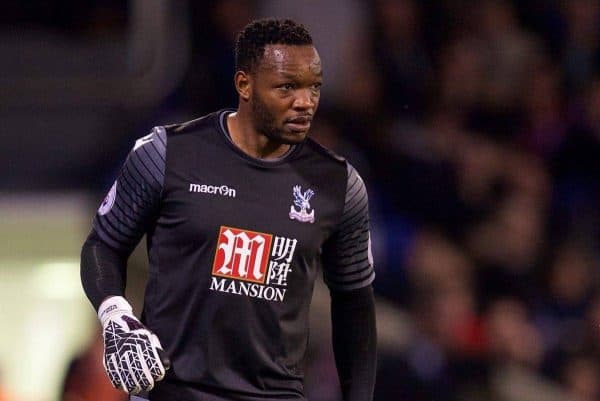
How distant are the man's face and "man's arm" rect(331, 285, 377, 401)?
23.2 inches

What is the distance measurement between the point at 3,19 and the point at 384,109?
2.41 meters

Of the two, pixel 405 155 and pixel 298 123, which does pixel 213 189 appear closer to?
pixel 298 123

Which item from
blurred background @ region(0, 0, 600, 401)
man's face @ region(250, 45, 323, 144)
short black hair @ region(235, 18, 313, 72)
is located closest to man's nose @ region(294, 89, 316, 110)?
man's face @ region(250, 45, 323, 144)

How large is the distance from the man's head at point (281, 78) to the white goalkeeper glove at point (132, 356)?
2.25ft

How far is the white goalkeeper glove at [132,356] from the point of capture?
3686 millimetres

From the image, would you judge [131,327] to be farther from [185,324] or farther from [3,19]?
[3,19]

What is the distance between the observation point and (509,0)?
872 centimetres

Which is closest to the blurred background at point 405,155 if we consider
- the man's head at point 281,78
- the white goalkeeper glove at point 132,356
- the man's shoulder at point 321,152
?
the man's shoulder at point 321,152

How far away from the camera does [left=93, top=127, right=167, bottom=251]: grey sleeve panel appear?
3.95m

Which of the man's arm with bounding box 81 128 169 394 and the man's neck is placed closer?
the man's arm with bounding box 81 128 169 394

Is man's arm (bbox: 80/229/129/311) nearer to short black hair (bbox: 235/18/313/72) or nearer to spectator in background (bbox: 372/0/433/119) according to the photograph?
short black hair (bbox: 235/18/313/72)

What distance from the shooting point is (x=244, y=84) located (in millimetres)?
4062

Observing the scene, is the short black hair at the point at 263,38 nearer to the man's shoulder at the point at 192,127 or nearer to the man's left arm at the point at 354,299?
the man's shoulder at the point at 192,127

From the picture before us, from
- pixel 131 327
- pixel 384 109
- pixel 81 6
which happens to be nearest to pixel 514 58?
pixel 384 109
